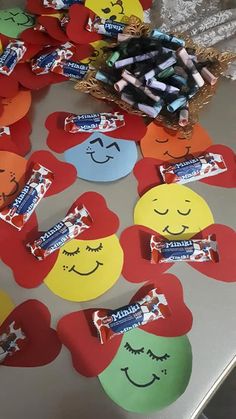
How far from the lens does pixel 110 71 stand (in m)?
0.77

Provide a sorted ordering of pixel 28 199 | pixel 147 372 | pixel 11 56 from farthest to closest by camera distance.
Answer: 1. pixel 11 56
2. pixel 28 199
3. pixel 147 372

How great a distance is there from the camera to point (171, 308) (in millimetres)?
604

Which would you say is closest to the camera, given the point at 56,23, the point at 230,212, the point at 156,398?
the point at 156,398

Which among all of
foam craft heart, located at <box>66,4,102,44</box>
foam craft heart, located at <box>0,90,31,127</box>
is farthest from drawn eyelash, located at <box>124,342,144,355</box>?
foam craft heart, located at <box>66,4,102,44</box>

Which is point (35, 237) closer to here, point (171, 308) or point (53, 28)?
point (171, 308)

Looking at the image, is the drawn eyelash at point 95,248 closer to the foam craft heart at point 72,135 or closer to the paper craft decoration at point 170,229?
the paper craft decoration at point 170,229

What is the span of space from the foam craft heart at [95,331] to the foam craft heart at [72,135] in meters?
0.23

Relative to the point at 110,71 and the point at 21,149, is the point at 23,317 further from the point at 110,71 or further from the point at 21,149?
the point at 110,71

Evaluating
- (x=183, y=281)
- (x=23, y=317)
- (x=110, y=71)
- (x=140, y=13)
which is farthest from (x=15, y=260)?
(x=140, y=13)

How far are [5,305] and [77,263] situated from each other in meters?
0.10

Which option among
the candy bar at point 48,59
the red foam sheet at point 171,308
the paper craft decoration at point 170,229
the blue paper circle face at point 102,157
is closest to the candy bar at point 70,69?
the candy bar at point 48,59

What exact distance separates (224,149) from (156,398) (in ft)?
1.14

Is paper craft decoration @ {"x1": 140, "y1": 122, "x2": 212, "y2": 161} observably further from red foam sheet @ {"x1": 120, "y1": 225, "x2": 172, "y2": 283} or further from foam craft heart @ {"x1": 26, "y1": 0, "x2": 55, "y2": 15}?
foam craft heart @ {"x1": 26, "y1": 0, "x2": 55, "y2": 15}

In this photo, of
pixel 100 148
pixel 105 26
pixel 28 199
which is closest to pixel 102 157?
pixel 100 148
